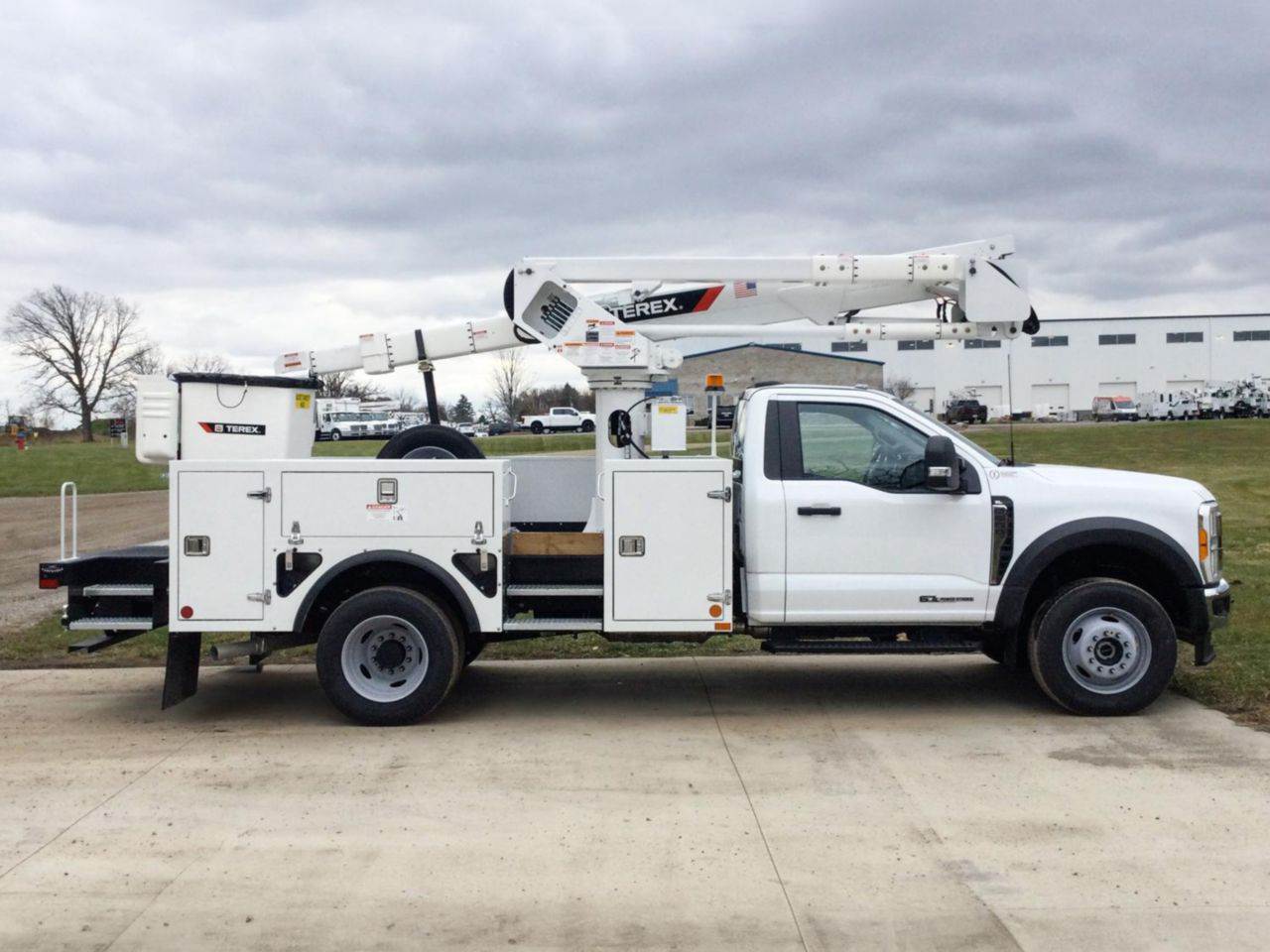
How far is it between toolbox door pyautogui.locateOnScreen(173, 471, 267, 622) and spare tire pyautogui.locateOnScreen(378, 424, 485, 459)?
1.23 meters

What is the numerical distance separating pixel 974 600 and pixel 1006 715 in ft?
2.86

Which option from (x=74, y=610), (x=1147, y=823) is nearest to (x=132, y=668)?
(x=74, y=610)

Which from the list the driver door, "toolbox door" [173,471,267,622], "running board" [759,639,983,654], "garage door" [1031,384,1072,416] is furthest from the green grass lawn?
"garage door" [1031,384,1072,416]

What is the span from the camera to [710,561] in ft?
24.7

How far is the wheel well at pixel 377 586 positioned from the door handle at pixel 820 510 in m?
2.16

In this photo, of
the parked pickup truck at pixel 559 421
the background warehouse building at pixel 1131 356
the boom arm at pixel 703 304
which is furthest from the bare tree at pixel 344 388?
the background warehouse building at pixel 1131 356

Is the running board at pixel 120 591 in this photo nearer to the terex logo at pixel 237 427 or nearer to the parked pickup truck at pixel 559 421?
the terex logo at pixel 237 427

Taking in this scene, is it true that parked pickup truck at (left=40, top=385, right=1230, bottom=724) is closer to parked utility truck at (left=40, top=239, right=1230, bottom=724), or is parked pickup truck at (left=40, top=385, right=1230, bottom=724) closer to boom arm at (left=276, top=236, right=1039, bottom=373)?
parked utility truck at (left=40, top=239, right=1230, bottom=724)

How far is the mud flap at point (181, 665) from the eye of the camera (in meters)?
7.77

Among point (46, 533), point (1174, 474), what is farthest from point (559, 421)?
point (46, 533)

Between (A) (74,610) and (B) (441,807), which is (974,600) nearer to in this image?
(B) (441,807)

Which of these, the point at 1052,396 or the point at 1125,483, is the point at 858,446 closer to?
the point at 1125,483

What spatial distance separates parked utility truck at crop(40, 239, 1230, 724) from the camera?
296 inches

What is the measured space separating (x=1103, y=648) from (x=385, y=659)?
452 centimetres
